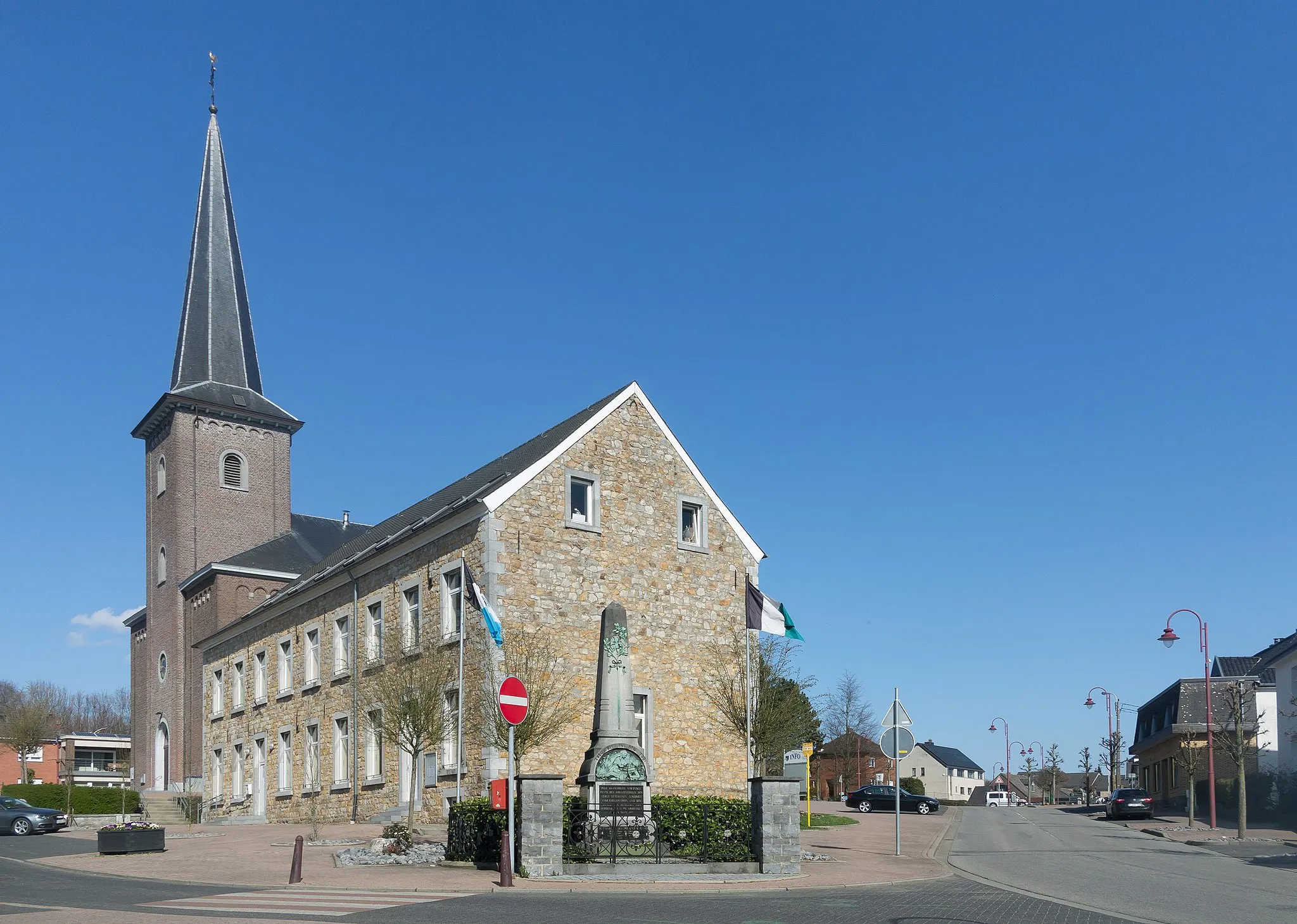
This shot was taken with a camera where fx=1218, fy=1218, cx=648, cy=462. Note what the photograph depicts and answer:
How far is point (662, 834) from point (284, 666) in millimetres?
24843

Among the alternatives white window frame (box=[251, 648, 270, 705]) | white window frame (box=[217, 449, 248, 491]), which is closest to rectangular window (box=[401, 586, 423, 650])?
white window frame (box=[251, 648, 270, 705])

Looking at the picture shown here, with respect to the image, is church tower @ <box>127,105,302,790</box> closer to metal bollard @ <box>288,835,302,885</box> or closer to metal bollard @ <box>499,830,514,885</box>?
metal bollard @ <box>288,835,302,885</box>

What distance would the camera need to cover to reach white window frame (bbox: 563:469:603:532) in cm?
3094

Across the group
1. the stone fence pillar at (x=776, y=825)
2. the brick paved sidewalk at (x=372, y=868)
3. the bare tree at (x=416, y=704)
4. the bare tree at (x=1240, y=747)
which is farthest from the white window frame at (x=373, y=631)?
the bare tree at (x=1240, y=747)

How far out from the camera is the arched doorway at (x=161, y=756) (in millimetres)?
53138

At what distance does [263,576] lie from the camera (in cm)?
5097

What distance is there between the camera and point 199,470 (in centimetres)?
5425

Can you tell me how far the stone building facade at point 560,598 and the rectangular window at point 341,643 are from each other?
0.19 ft

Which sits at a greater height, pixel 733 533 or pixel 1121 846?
pixel 733 533

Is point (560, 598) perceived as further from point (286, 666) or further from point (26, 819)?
point (26, 819)

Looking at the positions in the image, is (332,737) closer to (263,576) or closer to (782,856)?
(263,576)

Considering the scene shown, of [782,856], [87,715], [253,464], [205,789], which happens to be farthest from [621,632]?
[87,715]

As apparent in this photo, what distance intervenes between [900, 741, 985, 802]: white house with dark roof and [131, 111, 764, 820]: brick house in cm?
7507

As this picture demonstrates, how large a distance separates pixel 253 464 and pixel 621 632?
1435 inches
